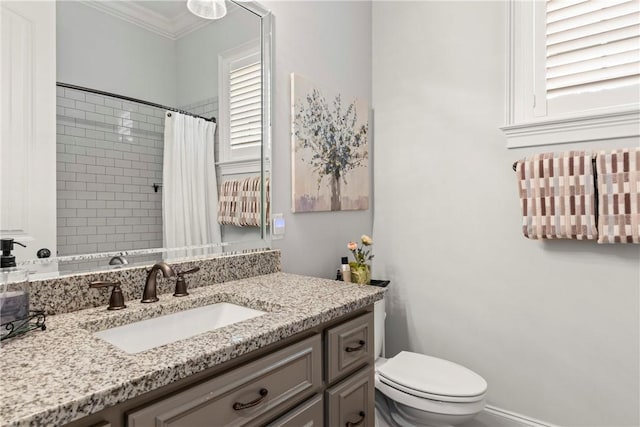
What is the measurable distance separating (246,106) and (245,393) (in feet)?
3.94

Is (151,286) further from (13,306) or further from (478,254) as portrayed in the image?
(478,254)

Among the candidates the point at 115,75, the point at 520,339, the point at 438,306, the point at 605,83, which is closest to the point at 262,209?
the point at 115,75

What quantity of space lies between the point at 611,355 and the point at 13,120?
246cm

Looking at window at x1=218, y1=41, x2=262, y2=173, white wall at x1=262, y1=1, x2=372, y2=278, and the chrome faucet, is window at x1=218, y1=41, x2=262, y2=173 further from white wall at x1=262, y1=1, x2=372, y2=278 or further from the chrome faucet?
the chrome faucet

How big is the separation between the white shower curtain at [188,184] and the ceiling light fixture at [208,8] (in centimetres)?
43

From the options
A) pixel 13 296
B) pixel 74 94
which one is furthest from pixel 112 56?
pixel 13 296

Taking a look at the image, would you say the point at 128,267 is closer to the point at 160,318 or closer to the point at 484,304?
the point at 160,318

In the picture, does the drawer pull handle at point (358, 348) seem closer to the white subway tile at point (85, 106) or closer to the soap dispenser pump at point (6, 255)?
the soap dispenser pump at point (6, 255)

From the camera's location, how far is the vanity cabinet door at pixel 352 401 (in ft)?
3.77

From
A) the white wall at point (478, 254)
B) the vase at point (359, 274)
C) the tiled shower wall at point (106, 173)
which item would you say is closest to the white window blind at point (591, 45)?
the white wall at point (478, 254)

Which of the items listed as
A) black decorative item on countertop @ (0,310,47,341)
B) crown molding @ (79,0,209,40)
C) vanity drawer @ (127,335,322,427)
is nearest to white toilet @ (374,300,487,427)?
vanity drawer @ (127,335,322,427)

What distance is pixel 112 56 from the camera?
1.21 metres

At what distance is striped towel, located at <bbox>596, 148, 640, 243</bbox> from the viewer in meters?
1.57

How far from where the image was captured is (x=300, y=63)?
1929mm
